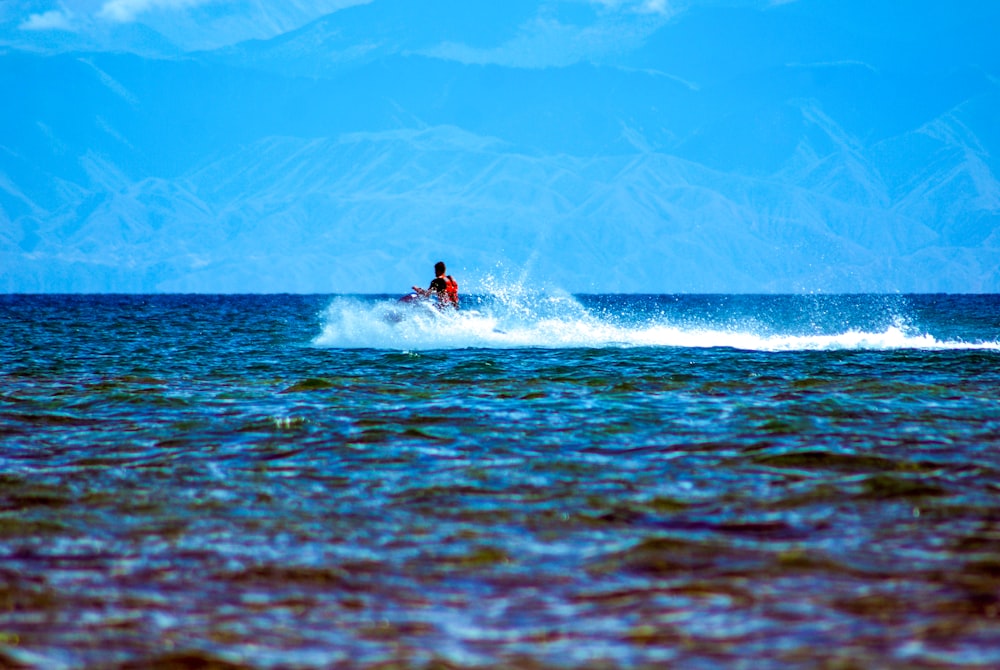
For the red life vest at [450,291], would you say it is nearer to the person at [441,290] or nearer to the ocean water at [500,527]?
the person at [441,290]

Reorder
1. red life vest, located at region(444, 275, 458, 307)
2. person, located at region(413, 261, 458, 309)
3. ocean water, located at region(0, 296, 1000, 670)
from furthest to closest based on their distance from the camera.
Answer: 1. red life vest, located at region(444, 275, 458, 307)
2. person, located at region(413, 261, 458, 309)
3. ocean water, located at region(0, 296, 1000, 670)

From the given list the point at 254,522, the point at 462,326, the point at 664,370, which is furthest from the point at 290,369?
the point at 254,522

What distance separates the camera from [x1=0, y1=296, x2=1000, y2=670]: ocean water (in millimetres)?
6453

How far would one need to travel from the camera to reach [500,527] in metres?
9.16

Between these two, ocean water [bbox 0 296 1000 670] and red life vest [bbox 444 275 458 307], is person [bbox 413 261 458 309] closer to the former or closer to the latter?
red life vest [bbox 444 275 458 307]

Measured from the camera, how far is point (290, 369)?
2609 centimetres

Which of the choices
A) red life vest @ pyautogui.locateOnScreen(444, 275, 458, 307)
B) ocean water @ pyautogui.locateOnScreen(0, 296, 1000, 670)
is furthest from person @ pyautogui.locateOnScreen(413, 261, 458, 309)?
ocean water @ pyautogui.locateOnScreen(0, 296, 1000, 670)

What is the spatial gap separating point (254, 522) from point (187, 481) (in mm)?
2112

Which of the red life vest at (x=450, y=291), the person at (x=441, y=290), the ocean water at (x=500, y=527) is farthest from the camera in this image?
the red life vest at (x=450, y=291)

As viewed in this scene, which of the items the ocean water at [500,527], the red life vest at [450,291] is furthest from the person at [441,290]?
the ocean water at [500,527]

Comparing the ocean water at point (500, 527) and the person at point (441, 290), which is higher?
the person at point (441, 290)

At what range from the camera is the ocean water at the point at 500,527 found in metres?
6.45

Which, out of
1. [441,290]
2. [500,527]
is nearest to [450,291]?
[441,290]

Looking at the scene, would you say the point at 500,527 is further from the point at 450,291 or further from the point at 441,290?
Answer: the point at 450,291
